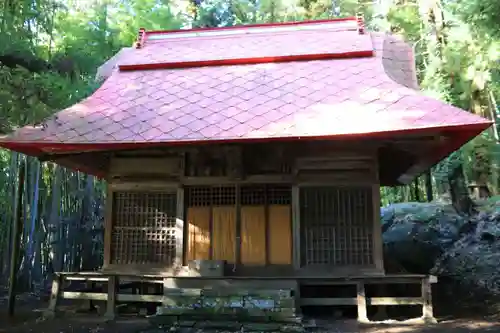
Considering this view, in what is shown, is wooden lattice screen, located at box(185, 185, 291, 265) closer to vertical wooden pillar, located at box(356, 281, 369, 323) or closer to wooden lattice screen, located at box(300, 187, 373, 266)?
wooden lattice screen, located at box(300, 187, 373, 266)

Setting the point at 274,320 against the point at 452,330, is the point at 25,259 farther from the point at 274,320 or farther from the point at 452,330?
the point at 452,330

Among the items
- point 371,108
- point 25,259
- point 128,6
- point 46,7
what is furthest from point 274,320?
point 128,6

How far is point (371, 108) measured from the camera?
6.85 meters

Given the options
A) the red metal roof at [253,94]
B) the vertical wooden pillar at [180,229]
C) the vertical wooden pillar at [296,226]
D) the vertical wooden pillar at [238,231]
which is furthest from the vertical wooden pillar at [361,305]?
the vertical wooden pillar at [180,229]

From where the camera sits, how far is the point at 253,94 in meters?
7.95

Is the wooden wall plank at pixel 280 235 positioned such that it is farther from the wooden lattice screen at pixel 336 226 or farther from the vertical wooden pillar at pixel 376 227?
the vertical wooden pillar at pixel 376 227

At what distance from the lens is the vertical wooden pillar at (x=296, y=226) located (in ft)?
24.7

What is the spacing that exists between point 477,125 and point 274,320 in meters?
3.63

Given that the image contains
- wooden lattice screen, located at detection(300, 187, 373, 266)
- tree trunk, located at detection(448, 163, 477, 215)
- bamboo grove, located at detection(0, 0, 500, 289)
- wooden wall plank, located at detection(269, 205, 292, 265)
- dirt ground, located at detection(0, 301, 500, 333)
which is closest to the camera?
dirt ground, located at detection(0, 301, 500, 333)

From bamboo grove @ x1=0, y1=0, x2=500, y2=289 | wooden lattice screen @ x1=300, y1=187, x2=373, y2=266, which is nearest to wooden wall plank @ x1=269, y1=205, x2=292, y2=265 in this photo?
wooden lattice screen @ x1=300, y1=187, x2=373, y2=266

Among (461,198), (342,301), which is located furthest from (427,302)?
(461,198)

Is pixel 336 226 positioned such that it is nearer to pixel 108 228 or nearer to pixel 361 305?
pixel 361 305

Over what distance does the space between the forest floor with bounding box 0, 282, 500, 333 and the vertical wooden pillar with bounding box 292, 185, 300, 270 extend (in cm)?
96

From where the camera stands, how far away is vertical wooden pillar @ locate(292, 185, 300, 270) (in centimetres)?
752
